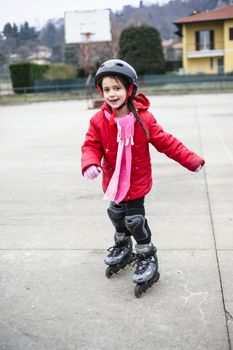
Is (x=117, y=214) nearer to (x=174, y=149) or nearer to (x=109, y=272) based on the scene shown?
(x=109, y=272)

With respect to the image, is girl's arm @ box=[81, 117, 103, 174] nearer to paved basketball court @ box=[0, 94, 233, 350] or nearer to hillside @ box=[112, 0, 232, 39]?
paved basketball court @ box=[0, 94, 233, 350]

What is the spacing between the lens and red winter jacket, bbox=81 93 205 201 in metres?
3.17

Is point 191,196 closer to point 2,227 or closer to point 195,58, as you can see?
point 2,227

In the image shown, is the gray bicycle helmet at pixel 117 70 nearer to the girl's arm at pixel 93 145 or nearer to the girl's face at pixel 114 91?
the girl's face at pixel 114 91

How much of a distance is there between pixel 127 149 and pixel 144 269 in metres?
0.82

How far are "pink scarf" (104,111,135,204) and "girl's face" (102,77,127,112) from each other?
11 centimetres

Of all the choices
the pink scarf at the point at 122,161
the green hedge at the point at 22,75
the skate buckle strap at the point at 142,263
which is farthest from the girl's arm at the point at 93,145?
the green hedge at the point at 22,75

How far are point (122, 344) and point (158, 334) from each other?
22cm

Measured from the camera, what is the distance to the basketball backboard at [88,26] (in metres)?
28.7

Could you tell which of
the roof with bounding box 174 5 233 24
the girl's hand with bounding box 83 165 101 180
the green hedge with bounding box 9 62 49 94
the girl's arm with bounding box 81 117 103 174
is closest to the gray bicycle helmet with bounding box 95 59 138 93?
the girl's arm with bounding box 81 117 103 174

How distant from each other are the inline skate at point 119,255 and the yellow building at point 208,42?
4486 centimetres

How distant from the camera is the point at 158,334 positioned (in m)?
2.66

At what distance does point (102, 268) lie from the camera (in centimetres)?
365

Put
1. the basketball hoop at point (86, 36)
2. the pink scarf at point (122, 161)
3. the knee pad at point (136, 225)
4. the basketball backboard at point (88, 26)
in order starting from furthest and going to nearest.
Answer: the basketball hoop at point (86, 36)
the basketball backboard at point (88, 26)
the knee pad at point (136, 225)
the pink scarf at point (122, 161)
